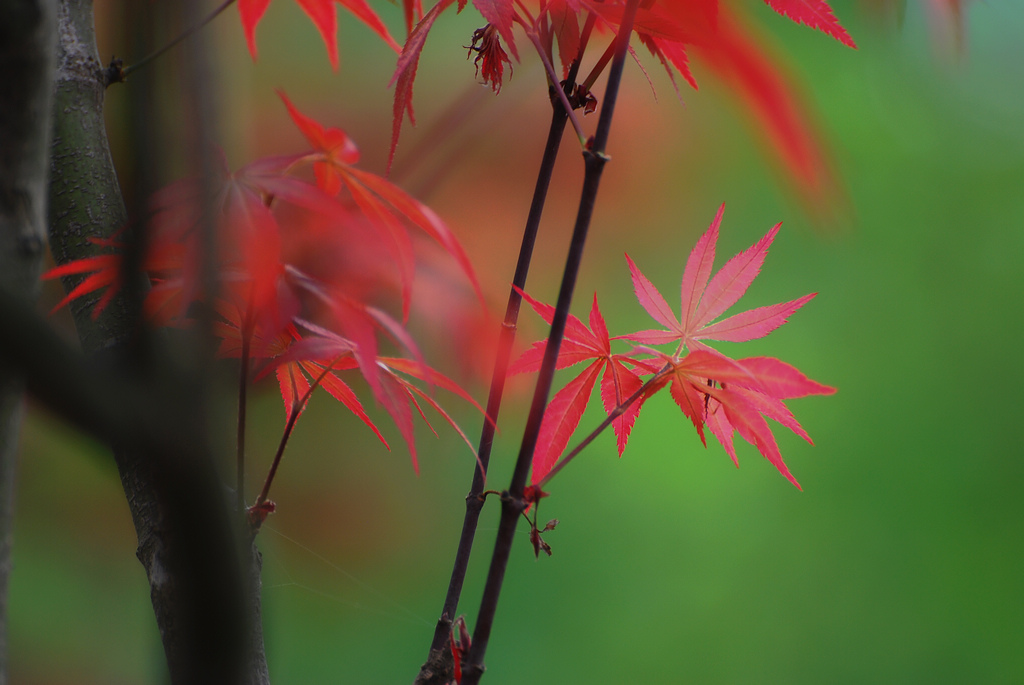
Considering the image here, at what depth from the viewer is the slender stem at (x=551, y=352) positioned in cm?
21

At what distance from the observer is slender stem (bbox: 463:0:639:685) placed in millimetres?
211

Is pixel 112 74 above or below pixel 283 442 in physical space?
above

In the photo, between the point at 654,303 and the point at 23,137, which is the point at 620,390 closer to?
the point at 654,303

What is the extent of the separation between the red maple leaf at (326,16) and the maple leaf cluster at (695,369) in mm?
122

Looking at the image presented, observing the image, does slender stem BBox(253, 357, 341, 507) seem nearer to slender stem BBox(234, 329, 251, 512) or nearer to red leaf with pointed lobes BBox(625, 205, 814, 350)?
slender stem BBox(234, 329, 251, 512)

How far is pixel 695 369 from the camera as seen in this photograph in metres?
0.25

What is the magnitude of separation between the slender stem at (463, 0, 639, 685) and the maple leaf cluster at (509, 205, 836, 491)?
0.04ft

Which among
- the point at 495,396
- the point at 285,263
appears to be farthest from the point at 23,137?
the point at 495,396

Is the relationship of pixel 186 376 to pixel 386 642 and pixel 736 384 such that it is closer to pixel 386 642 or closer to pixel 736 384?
pixel 736 384

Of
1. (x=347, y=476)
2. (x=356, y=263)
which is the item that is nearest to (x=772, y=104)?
(x=356, y=263)

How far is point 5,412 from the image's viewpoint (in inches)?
6.8

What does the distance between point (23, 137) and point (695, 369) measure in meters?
0.22

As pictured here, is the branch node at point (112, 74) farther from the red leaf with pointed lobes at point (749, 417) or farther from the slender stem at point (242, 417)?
the red leaf with pointed lobes at point (749, 417)

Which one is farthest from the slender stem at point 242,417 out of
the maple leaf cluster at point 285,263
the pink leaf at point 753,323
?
the pink leaf at point 753,323
